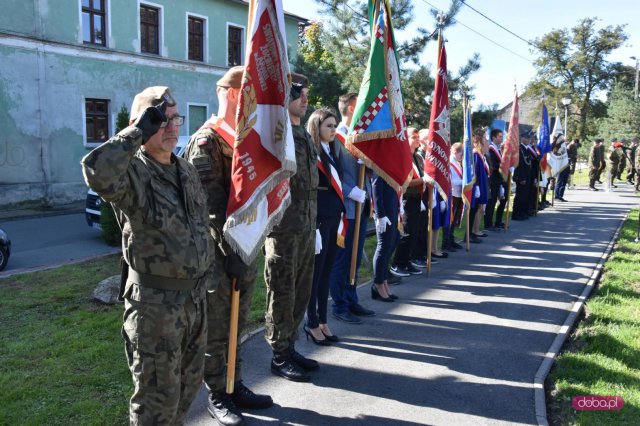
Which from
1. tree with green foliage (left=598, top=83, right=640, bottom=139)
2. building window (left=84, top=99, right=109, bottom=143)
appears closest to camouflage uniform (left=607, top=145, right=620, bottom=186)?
tree with green foliage (left=598, top=83, right=640, bottom=139)

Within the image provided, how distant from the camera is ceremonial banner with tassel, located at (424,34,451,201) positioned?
7.40 meters

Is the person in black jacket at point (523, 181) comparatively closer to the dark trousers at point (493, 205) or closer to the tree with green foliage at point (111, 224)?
the dark trousers at point (493, 205)

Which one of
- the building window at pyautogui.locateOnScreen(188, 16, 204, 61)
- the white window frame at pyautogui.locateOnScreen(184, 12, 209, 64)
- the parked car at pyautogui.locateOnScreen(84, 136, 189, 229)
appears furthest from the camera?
the building window at pyautogui.locateOnScreen(188, 16, 204, 61)

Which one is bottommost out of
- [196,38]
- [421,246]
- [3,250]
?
[3,250]

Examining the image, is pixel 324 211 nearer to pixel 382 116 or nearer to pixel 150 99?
pixel 382 116

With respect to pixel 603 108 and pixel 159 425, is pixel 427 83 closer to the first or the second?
pixel 159 425

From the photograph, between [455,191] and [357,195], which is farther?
[455,191]

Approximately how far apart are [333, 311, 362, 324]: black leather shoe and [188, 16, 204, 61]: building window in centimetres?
1905

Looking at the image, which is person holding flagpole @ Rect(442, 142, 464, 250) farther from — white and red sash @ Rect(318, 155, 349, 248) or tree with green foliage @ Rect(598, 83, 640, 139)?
tree with green foliage @ Rect(598, 83, 640, 139)

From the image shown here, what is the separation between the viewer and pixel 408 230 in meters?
7.55

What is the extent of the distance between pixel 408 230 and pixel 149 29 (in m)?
16.8

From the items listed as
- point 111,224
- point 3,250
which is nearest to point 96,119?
point 111,224

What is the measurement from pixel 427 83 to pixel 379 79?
10984 mm

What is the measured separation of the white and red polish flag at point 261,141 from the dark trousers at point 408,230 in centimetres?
397
